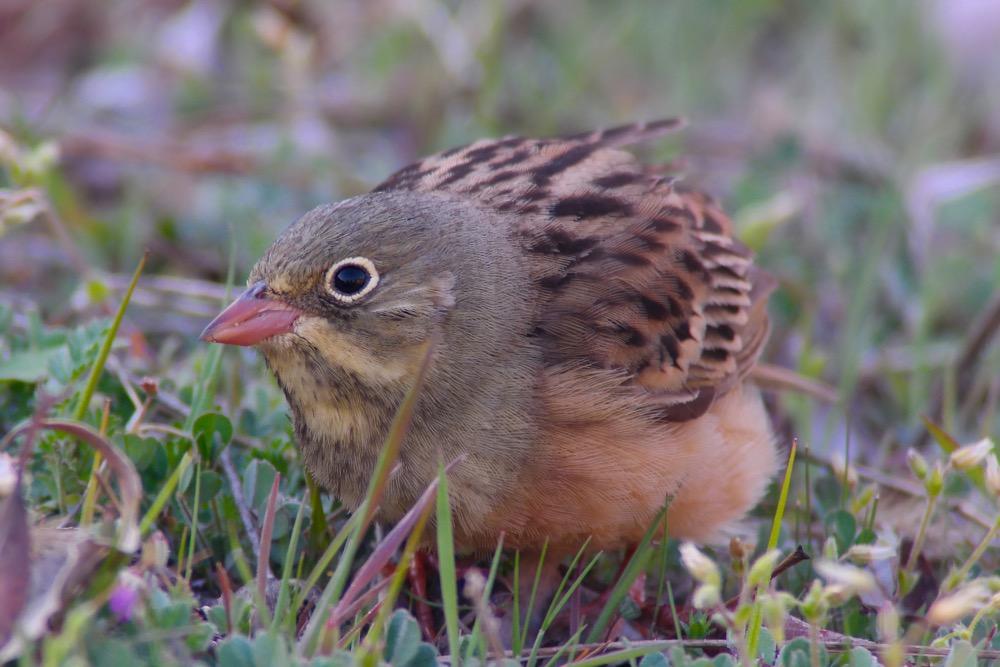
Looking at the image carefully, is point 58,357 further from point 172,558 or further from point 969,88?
point 969,88

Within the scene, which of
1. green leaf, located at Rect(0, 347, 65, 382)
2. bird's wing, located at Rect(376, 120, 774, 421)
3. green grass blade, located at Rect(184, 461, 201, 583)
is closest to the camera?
green grass blade, located at Rect(184, 461, 201, 583)

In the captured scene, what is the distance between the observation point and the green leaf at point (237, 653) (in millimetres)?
3225

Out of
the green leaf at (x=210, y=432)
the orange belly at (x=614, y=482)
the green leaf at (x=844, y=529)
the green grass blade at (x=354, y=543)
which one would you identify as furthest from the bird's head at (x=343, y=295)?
the green leaf at (x=844, y=529)

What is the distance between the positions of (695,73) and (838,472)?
455 centimetres

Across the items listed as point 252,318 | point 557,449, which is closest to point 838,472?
point 557,449

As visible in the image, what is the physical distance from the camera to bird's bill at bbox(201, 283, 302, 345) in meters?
4.28

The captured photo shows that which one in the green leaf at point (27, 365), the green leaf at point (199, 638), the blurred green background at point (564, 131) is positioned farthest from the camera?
the blurred green background at point (564, 131)

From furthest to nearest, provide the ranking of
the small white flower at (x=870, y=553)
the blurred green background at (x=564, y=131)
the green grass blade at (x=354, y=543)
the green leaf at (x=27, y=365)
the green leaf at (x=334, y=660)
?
the blurred green background at (x=564, y=131)
the green leaf at (x=27, y=365)
the small white flower at (x=870, y=553)
the green grass blade at (x=354, y=543)
the green leaf at (x=334, y=660)

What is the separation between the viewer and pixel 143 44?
9.06 metres

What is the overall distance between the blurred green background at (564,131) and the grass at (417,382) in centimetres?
3

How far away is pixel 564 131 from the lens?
27.9 feet

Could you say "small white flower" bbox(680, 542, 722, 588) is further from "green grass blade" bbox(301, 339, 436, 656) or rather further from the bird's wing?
the bird's wing

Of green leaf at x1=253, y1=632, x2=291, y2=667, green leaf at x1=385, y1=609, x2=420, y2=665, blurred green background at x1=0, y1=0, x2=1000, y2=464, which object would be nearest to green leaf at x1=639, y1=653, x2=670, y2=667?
green leaf at x1=385, y1=609, x2=420, y2=665

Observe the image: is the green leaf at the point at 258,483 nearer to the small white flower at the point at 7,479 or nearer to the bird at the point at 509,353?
the bird at the point at 509,353
